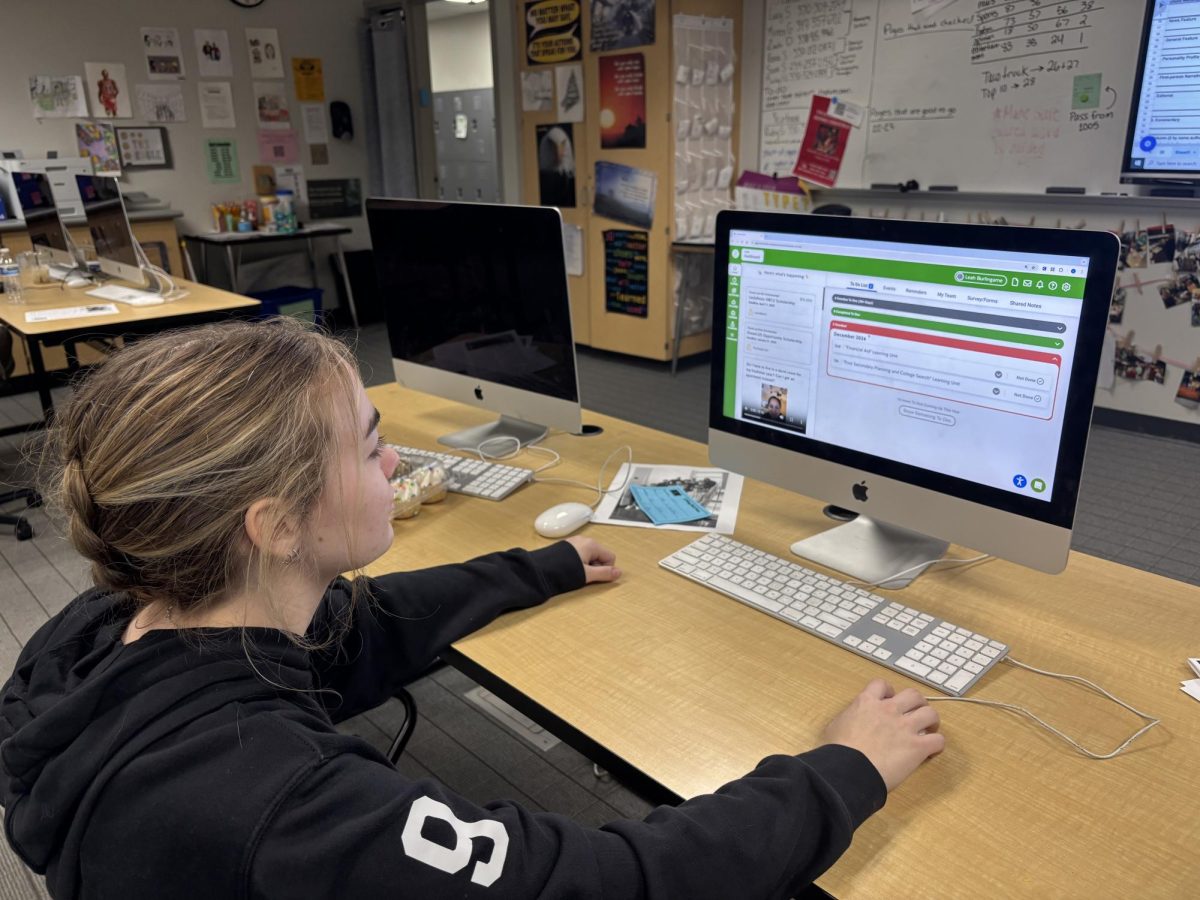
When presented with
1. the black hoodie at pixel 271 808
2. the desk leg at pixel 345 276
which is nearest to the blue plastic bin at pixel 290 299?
the desk leg at pixel 345 276

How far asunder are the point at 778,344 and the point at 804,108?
12.6 feet

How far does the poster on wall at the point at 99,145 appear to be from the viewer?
16.6ft

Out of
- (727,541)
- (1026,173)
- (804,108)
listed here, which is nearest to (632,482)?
(727,541)

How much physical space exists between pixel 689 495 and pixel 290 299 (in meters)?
4.74

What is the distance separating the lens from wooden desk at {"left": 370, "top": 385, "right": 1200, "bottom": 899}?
734 mm

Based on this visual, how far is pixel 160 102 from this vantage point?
210 inches

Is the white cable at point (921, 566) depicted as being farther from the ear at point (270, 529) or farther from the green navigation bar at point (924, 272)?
the ear at point (270, 529)

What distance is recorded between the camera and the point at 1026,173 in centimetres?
382

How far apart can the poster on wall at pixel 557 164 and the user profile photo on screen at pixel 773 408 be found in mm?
4094

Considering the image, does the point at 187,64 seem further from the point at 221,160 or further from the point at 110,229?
the point at 110,229

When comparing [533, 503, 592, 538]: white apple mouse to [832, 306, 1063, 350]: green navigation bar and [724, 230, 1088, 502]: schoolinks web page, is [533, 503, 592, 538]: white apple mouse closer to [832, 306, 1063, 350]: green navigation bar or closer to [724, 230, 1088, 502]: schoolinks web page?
[724, 230, 1088, 502]: schoolinks web page

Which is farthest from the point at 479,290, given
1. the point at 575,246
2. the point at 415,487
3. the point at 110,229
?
the point at 575,246

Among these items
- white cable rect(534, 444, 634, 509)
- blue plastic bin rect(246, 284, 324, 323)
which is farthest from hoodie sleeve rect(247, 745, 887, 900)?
blue plastic bin rect(246, 284, 324, 323)

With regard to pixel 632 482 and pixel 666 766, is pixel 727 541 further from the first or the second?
pixel 666 766
